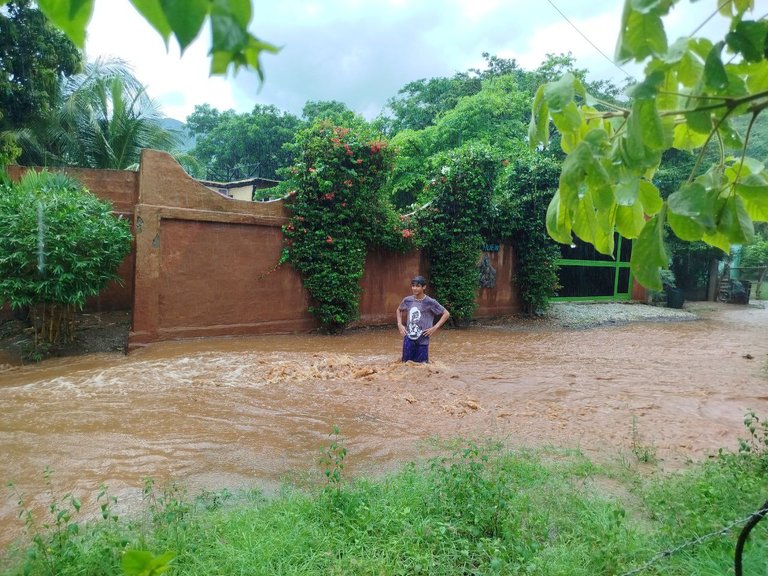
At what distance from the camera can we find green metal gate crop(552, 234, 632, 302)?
1658 centimetres

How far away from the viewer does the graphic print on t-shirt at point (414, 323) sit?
290 inches

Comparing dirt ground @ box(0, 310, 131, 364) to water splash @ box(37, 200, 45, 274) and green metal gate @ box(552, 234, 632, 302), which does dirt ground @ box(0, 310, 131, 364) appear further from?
green metal gate @ box(552, 234, 632, 302)

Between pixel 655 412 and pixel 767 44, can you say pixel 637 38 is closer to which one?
pixel 767 44

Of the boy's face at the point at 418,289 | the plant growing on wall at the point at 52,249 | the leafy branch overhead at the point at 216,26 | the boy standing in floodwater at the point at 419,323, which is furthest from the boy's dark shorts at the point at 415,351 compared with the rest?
the leafy branch overhead at the point at 216,26

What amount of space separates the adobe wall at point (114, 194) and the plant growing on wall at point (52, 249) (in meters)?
2.11

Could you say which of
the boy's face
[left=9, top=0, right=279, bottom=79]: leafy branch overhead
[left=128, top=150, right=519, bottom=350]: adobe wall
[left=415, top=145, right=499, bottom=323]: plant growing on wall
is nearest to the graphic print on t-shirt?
the boy's face

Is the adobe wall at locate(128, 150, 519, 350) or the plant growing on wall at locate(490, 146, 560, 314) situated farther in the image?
the plant growing on wall at locate(490, 146, 560, 314)

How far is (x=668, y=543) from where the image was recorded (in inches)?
106

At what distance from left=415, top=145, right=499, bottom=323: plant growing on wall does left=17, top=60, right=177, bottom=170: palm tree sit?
893cm

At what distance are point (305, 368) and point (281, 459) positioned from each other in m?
3.02

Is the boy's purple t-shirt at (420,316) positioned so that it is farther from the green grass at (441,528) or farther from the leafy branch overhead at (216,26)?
the leafy branch overhead at (216,26)

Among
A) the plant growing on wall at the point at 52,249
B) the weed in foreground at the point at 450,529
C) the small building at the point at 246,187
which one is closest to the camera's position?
the weed in foreground at the point at 450,529

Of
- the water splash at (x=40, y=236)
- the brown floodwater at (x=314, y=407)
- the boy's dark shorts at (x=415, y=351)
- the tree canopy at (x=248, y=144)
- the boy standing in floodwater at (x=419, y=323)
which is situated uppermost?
the tree canopy at (x=248, y=144)

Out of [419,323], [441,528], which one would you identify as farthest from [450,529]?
[419,323]
